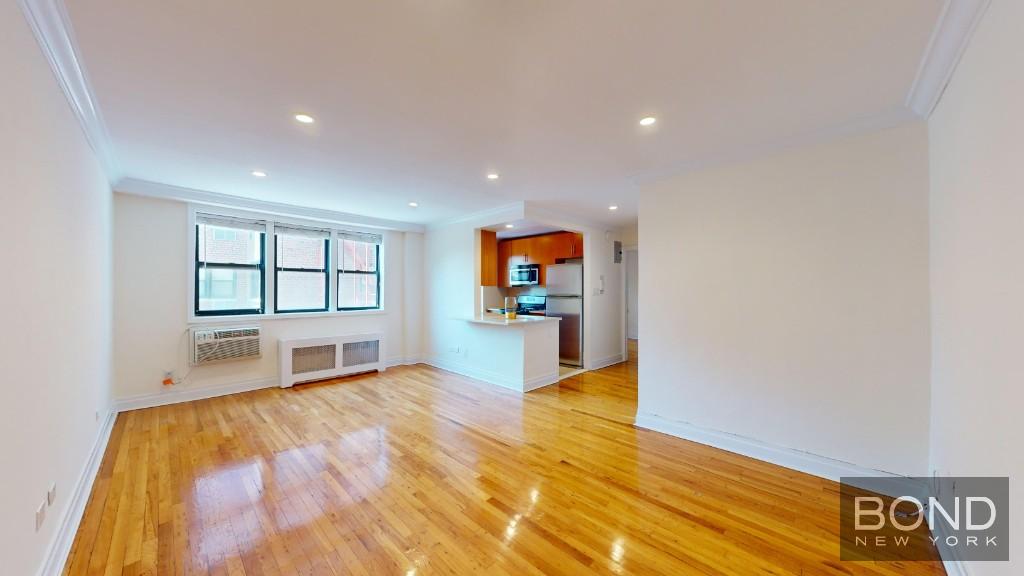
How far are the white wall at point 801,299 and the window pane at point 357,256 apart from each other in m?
4.62

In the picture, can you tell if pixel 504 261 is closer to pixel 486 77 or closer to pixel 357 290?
pixel 357 290

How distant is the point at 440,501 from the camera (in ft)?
7.52

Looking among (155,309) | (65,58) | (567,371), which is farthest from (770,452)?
(155,309)

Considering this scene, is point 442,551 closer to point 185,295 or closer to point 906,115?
point 906,115

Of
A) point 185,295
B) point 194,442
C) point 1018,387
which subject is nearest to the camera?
point 1018,387

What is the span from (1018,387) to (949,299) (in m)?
0.99

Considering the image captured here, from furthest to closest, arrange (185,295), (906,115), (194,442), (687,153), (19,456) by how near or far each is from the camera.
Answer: (185,295), (194,442), (687,153), (906,115), (19,456)

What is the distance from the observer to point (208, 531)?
2008mm

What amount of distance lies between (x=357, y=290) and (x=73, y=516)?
418cm

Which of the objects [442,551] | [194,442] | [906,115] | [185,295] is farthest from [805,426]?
[185,295]

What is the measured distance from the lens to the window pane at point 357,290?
5824mm

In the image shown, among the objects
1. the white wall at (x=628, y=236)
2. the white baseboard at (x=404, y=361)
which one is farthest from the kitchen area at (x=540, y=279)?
the white baseboard at (x=404, y=361)

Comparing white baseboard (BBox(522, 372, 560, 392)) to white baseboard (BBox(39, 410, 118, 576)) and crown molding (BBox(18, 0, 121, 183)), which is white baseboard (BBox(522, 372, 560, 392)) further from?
crown molding (BBox(18, 0, 121, 183))

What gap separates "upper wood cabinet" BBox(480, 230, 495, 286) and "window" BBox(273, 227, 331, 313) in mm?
2432
